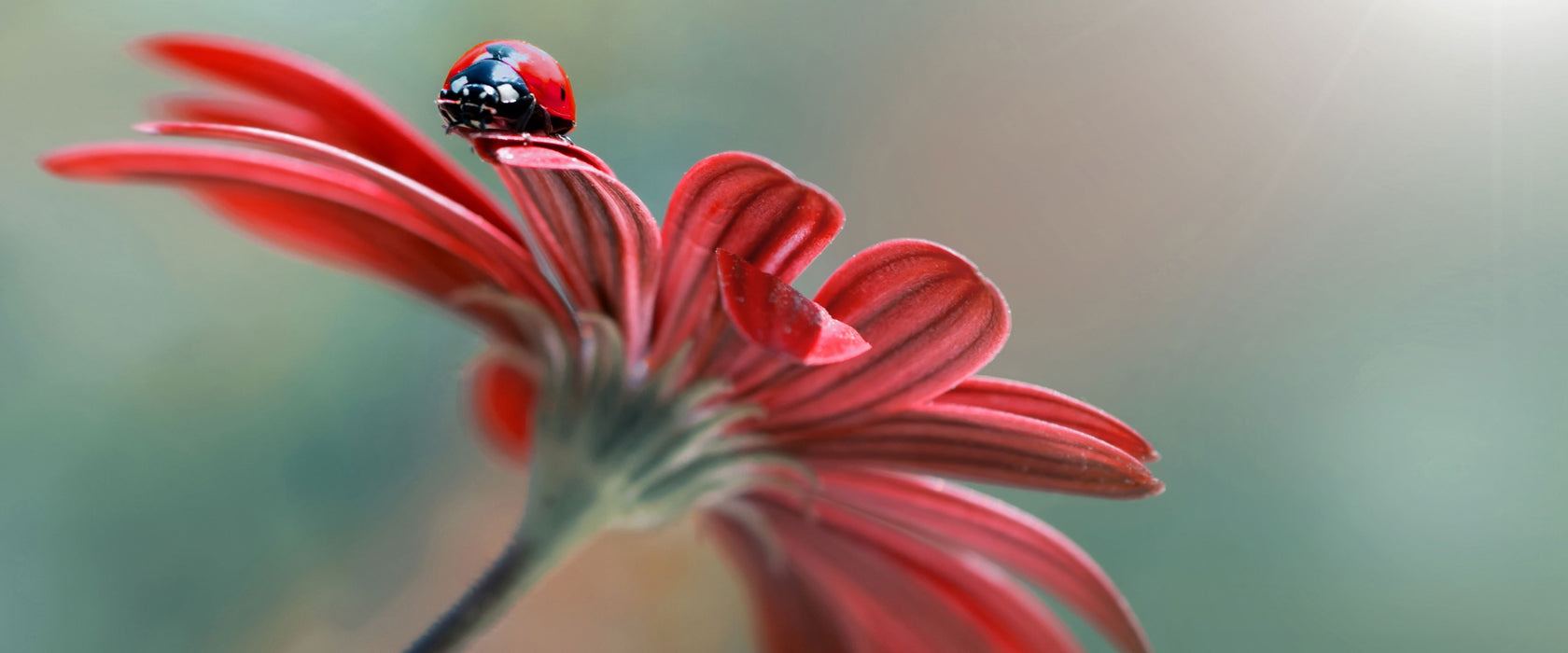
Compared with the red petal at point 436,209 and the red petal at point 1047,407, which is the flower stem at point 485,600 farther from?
the red petal at point 1047,407

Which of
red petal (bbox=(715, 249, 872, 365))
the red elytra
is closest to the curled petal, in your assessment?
the red elytra

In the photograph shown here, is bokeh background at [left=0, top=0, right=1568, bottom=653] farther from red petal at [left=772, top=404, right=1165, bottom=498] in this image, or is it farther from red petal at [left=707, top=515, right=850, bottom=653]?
red petal at [left=772, top=404, right=1165, bottom=498]

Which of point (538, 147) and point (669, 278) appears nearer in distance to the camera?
point (538, 147)

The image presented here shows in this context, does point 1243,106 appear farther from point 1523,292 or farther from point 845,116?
point 845,116

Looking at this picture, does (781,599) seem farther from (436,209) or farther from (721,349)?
(436,209)

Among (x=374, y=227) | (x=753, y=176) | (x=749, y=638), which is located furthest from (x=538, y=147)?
(x=749, y=638)

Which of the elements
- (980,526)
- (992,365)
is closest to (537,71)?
(980,526)
